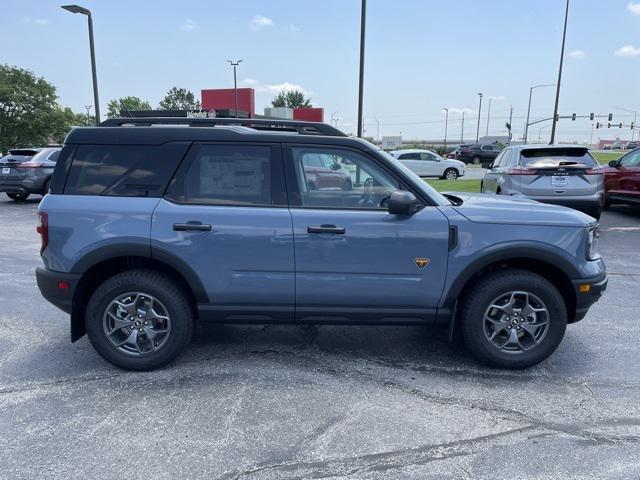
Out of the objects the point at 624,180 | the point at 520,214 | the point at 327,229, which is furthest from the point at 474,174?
the point at 327,229

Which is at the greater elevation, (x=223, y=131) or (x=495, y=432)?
(x=223, y=131)

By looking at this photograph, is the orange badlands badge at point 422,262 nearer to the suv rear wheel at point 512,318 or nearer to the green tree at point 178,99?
the suv rear wheel at point 512,318

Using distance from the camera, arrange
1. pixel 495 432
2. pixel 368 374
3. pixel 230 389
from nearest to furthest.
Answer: pixel 495 432 → pixel 230 389 → pixel 368 374

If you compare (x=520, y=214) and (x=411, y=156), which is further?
(x=411, y=156)

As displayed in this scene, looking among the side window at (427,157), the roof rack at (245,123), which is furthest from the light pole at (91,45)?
the roof rack at (245,123)

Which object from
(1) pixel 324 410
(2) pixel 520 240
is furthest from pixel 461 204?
(1) pixel 324 410

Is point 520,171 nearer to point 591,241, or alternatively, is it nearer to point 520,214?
point 591,241

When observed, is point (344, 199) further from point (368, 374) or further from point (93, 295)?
point (93, 295)

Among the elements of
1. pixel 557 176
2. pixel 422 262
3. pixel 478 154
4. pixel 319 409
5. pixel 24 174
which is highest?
pixel 557 176

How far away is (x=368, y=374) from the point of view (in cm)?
386

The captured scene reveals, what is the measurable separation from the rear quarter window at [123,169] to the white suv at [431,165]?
22.3m

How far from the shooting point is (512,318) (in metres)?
3.85

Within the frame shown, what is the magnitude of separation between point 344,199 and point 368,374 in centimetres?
136

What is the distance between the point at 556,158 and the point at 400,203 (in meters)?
6.52
